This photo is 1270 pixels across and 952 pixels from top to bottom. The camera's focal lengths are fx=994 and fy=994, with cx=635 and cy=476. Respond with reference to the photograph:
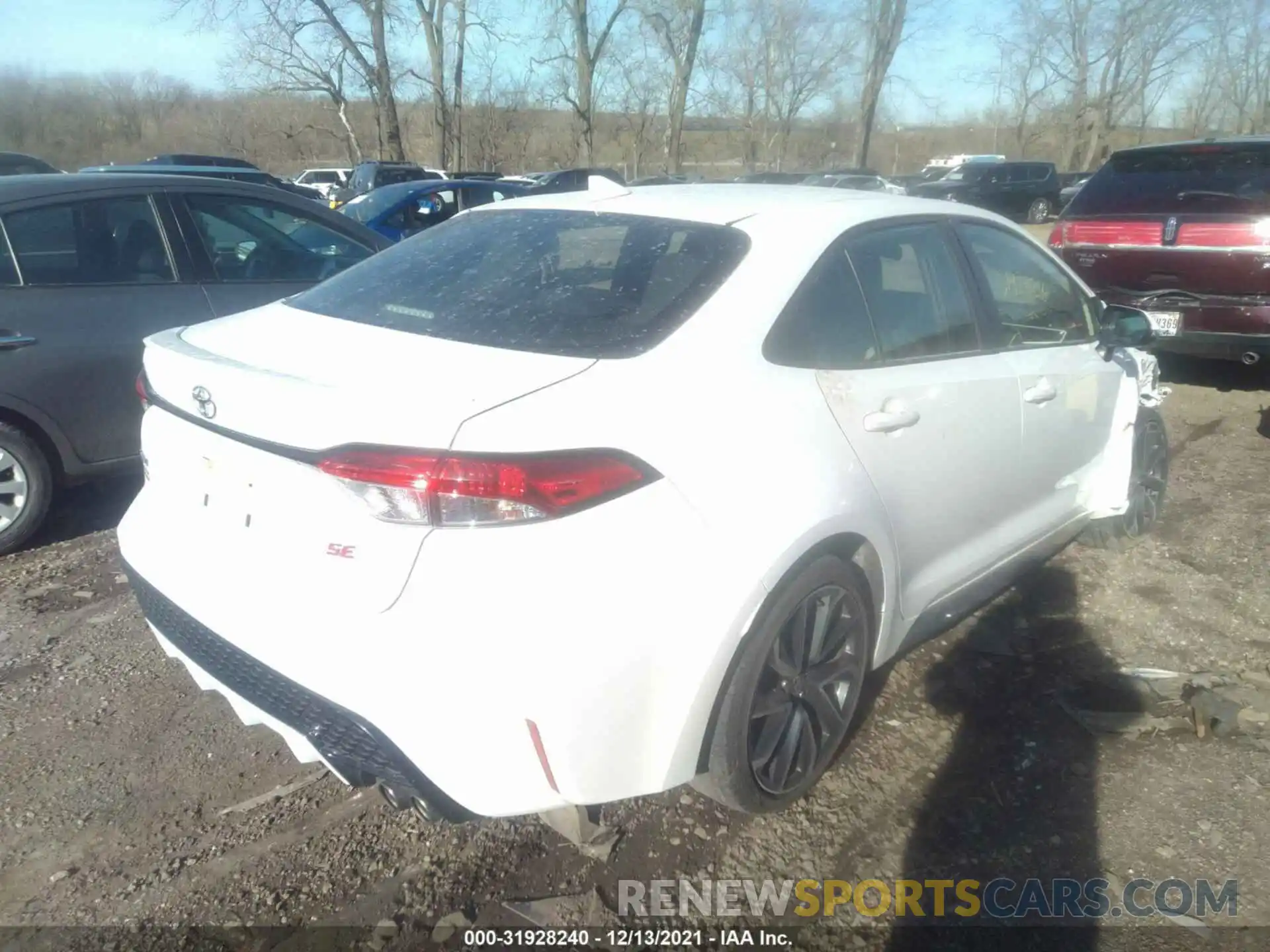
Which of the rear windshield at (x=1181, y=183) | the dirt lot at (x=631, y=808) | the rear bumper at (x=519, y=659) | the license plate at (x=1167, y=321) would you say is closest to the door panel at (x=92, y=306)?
the dirt lot at (x=631, y=808)

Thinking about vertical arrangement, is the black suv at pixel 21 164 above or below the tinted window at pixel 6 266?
below

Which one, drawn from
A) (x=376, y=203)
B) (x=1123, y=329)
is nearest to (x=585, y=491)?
(x=1123, y=329)

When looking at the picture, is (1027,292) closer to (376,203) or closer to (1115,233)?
(1115,233)

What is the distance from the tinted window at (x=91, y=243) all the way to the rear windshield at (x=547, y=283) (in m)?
2.05

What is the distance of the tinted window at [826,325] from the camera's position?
8.41 feet

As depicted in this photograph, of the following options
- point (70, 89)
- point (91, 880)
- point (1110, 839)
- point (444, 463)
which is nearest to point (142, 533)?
point (91, 880)

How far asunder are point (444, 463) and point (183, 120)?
2494 inches

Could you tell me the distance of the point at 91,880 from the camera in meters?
2.54

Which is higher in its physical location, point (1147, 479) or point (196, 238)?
point (196, 238)

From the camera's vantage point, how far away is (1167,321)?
21.9ft

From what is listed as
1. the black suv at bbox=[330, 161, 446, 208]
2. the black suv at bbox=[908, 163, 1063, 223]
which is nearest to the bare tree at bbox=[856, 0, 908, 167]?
the black suv at bbox=[908, 163, 1063, 223]

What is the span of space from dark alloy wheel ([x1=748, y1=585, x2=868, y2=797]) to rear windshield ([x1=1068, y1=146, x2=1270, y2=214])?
5320mm

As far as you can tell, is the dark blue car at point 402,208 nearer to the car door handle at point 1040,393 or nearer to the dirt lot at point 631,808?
the dirt lot at point 631,808

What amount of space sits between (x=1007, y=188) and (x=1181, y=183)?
2311cm
